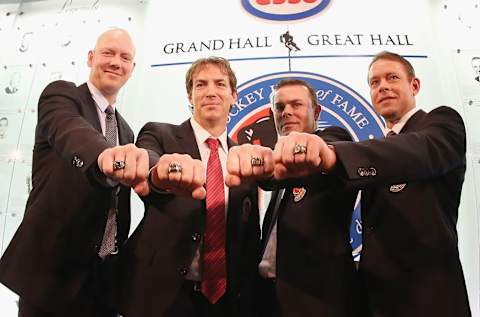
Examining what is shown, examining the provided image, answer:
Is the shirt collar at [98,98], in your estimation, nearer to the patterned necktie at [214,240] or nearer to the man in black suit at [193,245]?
the man in black suit at [193,245]

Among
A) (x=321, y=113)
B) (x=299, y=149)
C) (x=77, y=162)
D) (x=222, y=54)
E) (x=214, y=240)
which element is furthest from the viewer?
(x=222, y=54)

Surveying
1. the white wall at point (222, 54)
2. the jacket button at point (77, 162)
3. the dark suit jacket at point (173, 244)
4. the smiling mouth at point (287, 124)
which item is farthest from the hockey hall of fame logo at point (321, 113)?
the jacket button at point (77, 162)

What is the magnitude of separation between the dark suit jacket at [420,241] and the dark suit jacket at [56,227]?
25.9 inches

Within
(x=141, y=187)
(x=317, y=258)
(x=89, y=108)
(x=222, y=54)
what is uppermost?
(x=222, y=54)

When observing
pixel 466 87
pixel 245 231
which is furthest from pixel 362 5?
pixel 245 231

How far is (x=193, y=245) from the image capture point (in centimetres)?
98

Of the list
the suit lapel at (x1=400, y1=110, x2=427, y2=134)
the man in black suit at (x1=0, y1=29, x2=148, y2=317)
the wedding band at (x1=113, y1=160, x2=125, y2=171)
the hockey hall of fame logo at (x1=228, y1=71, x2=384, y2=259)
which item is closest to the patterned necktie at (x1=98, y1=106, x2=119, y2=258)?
the man in black suit at (x1=0, y1=29, x2=148, y2=317)

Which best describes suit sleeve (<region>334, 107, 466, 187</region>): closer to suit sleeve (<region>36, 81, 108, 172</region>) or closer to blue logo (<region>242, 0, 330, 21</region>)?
suit sleeve (<region>36, 81, 108, 172</region>)

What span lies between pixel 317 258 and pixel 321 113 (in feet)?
3.55

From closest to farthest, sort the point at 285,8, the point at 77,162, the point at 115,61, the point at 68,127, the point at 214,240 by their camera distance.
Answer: the point at 77,162
the point at 68,127
the point at 214,240
the point at 115,61
the point at 285,8

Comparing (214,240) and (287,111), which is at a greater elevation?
(287,111)

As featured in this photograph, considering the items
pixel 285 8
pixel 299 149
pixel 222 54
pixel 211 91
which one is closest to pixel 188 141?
pixel 211 91

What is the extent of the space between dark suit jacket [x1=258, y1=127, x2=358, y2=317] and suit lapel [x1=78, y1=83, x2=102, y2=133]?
0.57m

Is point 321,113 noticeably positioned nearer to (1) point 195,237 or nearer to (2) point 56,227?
(1) point 195,237
